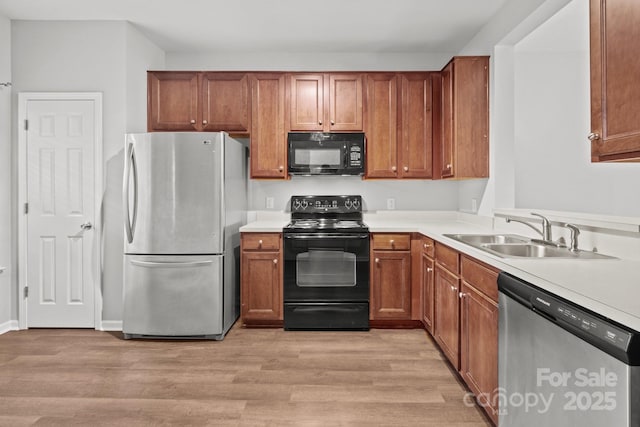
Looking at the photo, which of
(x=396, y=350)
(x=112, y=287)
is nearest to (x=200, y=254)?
(x=112, y=287)

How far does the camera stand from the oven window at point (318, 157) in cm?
401

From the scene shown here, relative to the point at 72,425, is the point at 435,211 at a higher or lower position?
higher

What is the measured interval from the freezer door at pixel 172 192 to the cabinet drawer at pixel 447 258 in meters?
1.76

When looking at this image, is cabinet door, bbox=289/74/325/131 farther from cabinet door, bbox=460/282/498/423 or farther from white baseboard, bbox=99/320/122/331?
white baseboard, bbox=99/320/122/331

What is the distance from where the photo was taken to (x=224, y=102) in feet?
13.2

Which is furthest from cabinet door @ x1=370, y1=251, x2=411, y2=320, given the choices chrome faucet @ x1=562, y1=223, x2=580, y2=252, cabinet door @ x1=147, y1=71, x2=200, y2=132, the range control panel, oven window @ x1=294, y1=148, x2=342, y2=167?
cabinet door @ x1=147, y1=71, x2=200, y2=132

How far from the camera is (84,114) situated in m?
3.65

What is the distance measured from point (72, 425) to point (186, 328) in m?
1.27

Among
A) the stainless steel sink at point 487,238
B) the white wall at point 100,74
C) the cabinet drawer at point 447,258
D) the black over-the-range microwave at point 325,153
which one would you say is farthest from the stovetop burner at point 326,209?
the white wall at point 100,74

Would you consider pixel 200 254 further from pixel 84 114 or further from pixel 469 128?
pixel 469 128

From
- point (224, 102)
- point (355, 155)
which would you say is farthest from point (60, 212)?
point (355, 155)

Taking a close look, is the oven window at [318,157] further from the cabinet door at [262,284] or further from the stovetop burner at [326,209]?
the cabinet door at [262,284]

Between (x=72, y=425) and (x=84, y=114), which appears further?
(x=84, y=114)

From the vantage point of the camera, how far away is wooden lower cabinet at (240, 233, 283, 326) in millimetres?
3746
